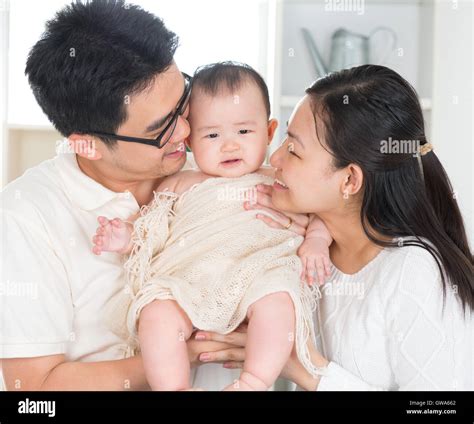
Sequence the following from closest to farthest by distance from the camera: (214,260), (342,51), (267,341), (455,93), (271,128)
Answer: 1. (267,341)
2. (214,260)
3. (271,128)
4. (455,93)
5. (342,51)

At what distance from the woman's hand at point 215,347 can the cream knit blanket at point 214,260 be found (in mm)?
26

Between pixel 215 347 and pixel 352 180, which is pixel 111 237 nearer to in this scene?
pixel 215 347

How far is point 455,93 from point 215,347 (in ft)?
6.25

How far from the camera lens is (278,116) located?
9.57 feet

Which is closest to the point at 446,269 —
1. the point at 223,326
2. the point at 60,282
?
the point at 223,326

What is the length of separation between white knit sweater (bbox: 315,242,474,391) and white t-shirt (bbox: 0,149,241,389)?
0.36 meters

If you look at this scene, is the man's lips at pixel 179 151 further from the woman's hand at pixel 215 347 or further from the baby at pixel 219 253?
the woman's hand at pixel 215 347

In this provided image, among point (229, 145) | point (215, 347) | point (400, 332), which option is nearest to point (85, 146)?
point (229, 145)

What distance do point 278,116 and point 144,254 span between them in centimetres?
158

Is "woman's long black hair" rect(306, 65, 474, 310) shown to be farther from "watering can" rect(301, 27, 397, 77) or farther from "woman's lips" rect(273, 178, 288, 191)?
"watering can" rect(301, 27, 397, 77)

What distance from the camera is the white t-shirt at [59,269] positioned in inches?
56.6

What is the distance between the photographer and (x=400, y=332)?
4.62 ft

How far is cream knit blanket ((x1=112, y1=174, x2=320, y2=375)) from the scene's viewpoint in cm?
140

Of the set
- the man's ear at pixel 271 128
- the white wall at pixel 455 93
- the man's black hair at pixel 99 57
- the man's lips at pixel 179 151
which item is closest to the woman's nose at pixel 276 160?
the man's ear at pixel 271 128
